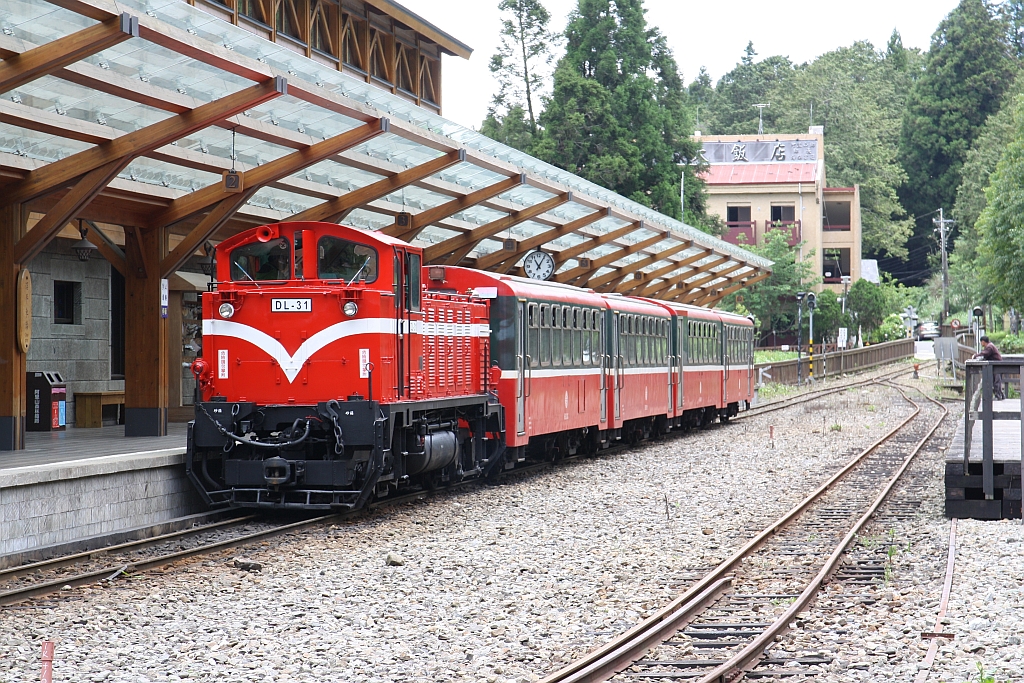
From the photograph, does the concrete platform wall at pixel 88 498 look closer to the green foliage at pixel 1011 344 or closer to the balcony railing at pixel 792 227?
the green foliage at pixel 1011 344

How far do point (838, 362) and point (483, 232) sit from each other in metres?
39.1

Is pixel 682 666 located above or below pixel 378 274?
below

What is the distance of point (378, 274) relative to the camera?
13.4 meters

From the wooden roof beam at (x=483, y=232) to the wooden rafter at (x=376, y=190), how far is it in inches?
128

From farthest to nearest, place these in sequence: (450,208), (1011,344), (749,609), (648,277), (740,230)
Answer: (740,230)
(1011,344)
(648,277)
(450,208)
(749,609)

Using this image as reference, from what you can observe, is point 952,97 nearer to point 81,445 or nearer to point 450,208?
point 450,208

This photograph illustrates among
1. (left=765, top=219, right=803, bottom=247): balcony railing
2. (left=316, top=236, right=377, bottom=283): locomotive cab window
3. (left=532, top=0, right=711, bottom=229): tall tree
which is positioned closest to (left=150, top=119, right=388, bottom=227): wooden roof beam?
(left=316, top=236, right=377, bottom=283): locomotive cab window

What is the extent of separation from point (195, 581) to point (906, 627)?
5.68 m

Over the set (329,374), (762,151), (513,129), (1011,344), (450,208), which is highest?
(762,151)

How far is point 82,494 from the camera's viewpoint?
38.4ft

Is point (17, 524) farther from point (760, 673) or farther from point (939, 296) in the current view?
point (939, 296)

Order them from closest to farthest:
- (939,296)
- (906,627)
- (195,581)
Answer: (906,627) < (195,581) < (939,296)

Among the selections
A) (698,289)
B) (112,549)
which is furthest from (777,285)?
(112,549)

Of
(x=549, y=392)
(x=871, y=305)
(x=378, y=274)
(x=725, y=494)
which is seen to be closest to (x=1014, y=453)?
(x=725, y=494)
